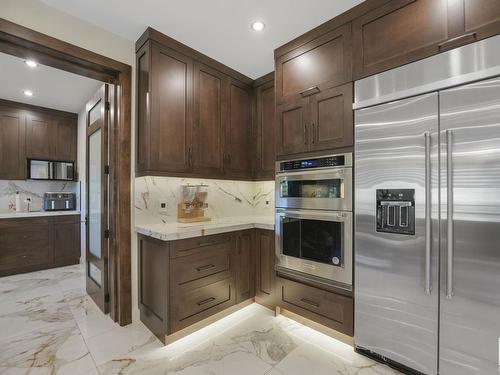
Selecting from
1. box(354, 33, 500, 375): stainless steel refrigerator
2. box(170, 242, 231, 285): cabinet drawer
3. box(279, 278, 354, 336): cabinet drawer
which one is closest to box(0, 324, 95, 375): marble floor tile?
box(170, 242, 231, 285): cabinet drawer

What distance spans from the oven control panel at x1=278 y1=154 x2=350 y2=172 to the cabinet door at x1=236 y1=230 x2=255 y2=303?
82cm

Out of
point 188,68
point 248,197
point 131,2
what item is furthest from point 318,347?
point 131,2

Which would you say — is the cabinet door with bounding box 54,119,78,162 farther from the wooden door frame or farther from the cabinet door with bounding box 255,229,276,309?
the cabinet door with bounding box 255,229,276,309

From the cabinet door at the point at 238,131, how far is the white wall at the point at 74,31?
1061 mm

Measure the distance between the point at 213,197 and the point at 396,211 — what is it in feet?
6.48

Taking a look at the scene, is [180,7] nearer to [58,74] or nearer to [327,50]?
[327,50]

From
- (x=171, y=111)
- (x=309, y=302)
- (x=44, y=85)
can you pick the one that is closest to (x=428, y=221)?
(x=309, y=302)

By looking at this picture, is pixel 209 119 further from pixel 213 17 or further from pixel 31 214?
pixel 31 214

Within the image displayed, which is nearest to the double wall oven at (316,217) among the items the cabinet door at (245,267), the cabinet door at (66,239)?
the cabinet door at (245,267)

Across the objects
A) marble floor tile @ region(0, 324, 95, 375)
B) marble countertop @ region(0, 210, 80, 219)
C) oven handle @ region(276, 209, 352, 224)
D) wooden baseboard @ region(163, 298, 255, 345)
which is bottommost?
marble floor tile @ region(0, 324, 95, 375)

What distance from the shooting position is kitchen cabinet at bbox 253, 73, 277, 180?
10.1 ft

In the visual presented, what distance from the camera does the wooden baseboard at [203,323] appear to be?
2105 millimetres

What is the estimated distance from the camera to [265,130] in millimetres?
3131

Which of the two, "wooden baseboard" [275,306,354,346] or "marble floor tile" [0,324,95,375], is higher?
"wooden baseboard" [275,306,354,346]
